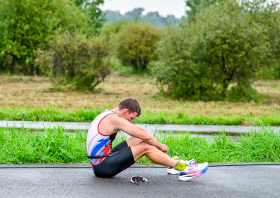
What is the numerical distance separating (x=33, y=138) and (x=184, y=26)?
519 inches

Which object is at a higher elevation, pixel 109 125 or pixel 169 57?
pixel 169 57

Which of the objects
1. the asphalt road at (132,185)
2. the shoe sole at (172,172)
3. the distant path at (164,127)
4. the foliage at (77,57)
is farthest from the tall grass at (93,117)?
the foliage at (77,57)

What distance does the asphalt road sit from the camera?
504 centimetres

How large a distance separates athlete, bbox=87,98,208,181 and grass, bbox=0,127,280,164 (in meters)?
1.47

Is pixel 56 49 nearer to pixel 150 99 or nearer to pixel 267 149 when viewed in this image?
pixel 150 99

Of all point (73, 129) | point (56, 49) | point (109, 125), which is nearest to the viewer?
point (109, 125)

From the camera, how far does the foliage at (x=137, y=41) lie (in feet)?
112

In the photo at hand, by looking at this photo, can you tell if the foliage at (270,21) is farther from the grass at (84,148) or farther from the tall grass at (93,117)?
the grass at (84,148)

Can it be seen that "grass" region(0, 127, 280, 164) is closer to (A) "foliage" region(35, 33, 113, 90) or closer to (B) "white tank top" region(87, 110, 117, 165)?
(B) "white tank top" region(87, 110, 117, 165)

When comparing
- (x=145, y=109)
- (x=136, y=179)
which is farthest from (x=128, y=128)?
(x=145, y=109)

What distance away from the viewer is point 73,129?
987 cm

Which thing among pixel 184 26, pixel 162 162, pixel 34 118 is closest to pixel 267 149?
pixel 162 162

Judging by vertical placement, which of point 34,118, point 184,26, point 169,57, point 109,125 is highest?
point 184,26

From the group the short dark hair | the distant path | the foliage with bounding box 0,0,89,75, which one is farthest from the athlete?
the foliage with bounding box 0,0,89,75
